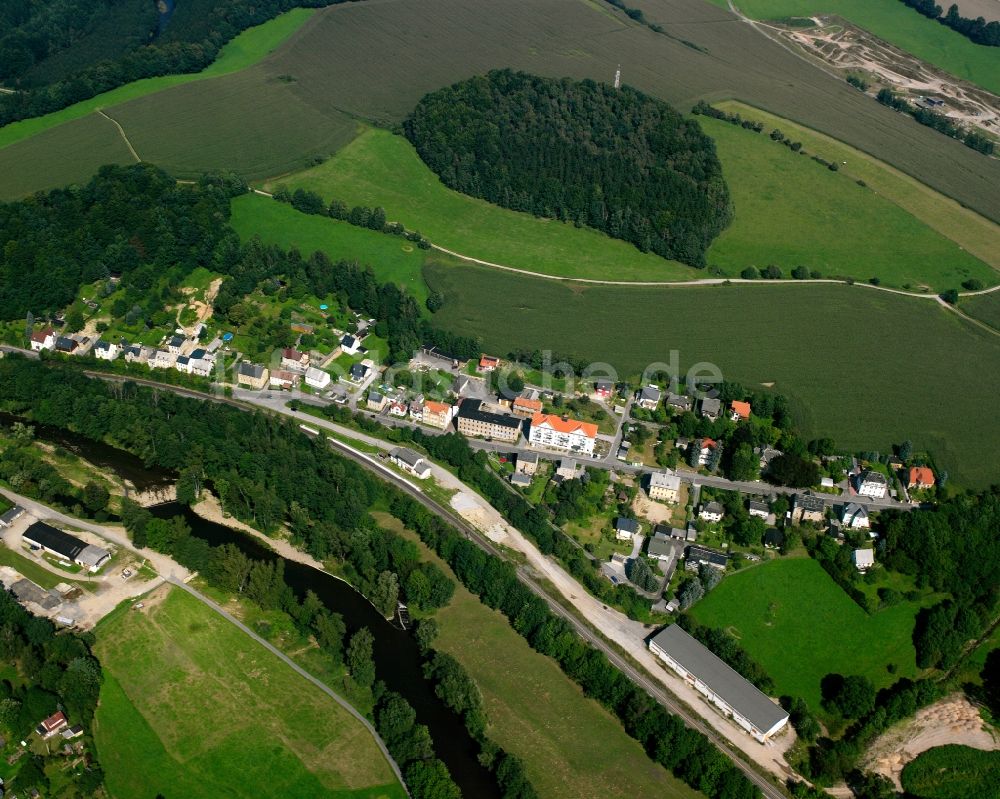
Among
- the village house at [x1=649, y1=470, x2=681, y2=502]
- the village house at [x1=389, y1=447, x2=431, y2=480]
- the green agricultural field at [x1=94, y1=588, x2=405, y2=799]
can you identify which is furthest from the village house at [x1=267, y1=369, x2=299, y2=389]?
the village house at [x1=649, y1=470, x2=681, y2=502]

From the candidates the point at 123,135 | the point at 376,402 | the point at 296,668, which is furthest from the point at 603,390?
the point at 123,135

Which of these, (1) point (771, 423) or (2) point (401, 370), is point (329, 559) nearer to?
(2) point (401, 370)

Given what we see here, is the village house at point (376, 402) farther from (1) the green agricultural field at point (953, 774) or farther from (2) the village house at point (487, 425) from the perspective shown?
(1) the green agricultural field at point (953, 774)

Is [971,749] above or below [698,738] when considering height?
above

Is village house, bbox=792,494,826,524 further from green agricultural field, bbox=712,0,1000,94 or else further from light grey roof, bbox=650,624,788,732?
green agricultural field, bbox=712,0,1000,94

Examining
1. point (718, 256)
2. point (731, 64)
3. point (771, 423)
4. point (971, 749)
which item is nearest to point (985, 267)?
point (718, 256)
